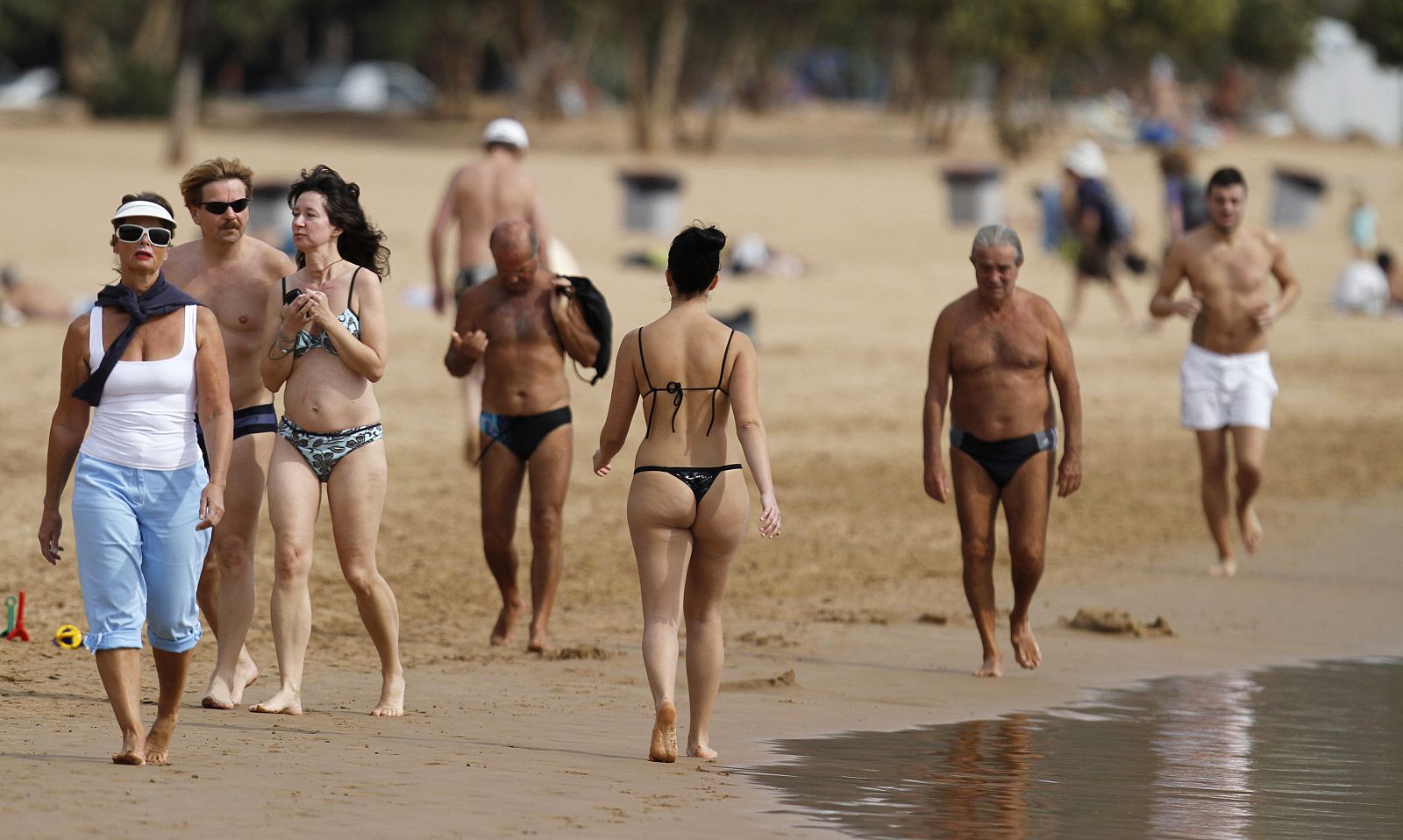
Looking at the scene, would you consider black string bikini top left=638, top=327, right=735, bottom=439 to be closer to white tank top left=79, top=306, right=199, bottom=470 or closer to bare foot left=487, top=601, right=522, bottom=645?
white tank top left=79, top=306, right=199, bottom=470

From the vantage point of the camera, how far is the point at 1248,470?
10.4 metres

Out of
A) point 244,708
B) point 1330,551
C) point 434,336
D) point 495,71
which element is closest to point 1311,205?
point 434,336

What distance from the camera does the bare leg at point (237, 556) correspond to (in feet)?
22.9

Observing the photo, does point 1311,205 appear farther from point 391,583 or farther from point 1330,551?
point 391,583

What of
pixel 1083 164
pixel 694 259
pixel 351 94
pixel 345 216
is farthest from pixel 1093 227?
pixel 351 94

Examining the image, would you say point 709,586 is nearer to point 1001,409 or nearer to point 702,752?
point 702,752

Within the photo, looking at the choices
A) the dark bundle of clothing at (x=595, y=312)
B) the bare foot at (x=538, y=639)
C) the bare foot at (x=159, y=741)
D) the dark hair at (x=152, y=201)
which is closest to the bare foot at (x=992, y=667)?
the bare foot at (x=538, y=639)

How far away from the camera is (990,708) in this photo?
773 cm

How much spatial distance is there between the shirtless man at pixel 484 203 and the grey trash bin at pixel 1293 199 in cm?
2157

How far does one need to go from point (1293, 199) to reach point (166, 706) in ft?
91.2

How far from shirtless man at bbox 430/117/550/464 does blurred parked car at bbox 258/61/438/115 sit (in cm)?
4201

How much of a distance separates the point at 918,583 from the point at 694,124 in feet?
130

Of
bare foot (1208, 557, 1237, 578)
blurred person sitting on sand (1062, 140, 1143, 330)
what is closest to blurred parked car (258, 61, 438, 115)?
blurred person sitting on sand (1062, 140, 1143, 330)

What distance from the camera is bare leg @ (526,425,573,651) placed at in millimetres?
8430
